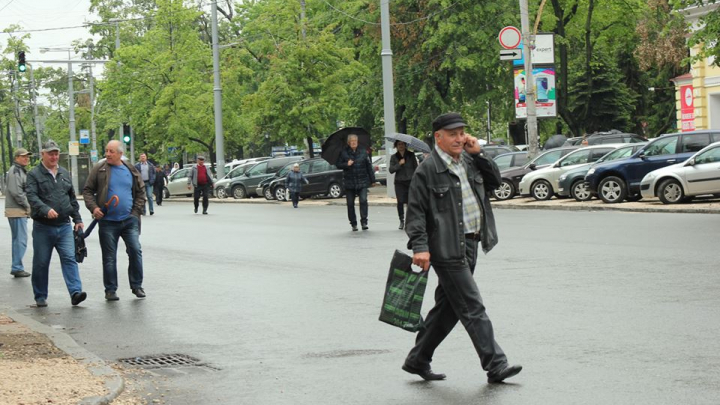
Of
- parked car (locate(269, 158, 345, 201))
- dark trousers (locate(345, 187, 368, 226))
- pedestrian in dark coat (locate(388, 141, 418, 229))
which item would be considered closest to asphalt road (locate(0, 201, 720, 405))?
pedestrian in dark coat (locate(388, 141, 418, 229))

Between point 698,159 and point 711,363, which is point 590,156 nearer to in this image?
point 698,159

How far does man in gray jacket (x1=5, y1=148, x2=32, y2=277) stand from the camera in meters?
15.4

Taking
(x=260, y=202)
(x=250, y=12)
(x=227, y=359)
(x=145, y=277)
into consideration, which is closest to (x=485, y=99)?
(x=260, y=202)

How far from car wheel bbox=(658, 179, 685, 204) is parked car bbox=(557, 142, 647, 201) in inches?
137

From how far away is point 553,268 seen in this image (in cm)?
1385

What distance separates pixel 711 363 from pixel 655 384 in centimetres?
79

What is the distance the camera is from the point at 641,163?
27.1m

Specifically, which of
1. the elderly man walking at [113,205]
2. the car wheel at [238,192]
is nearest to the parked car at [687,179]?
the elderly man walking at [113,205]

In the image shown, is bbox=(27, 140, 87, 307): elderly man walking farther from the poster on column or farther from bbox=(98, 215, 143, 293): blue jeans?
the poster on column

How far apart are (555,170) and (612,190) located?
11.6 feet

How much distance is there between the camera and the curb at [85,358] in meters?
7.27

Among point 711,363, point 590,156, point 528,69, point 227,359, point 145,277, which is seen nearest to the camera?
point 711,363

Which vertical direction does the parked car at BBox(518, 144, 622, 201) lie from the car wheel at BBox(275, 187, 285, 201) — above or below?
above

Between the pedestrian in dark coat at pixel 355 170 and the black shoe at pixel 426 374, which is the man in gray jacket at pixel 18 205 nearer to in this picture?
the pedestrian in dark coat at pixel 355 170
